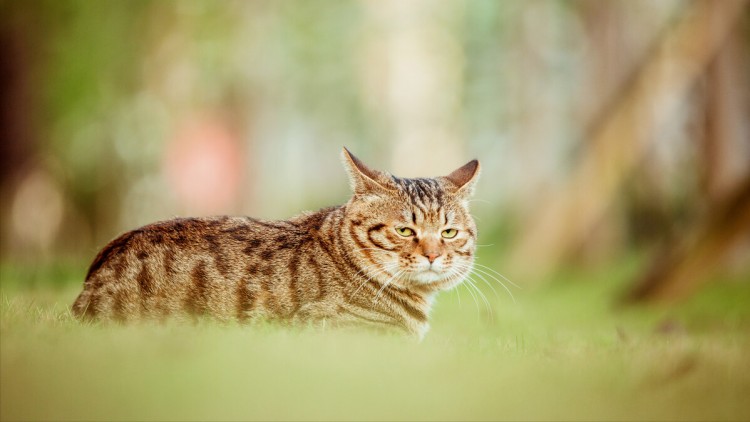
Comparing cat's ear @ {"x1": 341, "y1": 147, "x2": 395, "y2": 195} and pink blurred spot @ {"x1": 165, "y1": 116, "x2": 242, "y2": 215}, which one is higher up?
pink blurred spot @ {"x1": 165, "y1": 116, "x2": 242, "y2": 215}

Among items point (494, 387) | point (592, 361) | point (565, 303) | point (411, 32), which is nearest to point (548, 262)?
point (565, 303)

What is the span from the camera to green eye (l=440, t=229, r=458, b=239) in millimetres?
4730

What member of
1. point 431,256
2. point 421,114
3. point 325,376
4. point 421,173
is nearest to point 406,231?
point 431,256

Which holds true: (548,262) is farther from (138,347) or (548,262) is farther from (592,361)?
(138,347)

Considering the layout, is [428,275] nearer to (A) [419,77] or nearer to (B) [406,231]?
(B) [406,231]

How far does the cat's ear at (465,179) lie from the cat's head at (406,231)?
0.11 meters

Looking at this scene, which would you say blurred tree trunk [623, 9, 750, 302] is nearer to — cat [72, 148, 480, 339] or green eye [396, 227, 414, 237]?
cat [72, 148, 480, 339]

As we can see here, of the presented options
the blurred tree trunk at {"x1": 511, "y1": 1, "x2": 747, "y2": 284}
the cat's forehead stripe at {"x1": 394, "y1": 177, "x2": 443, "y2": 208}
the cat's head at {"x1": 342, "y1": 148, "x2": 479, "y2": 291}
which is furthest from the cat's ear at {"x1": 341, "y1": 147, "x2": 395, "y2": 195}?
the blurred tree trunk at {"x1": 511, "y1": 1, "x2": 747, "y2": 284}

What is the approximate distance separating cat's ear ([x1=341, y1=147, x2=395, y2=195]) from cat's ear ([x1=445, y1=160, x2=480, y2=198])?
52 cm

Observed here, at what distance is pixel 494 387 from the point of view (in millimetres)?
2961

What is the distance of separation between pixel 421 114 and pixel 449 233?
19823 millimetres

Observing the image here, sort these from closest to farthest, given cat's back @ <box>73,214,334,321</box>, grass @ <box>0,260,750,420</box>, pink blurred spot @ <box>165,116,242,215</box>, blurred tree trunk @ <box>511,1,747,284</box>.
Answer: grass @ <box>0,260,750,420</box> < cat's back @ <box>73,214,334,321</box> < blurred tree trunk @ <box>511,1,747,284</box> < pink blurred spot @ <box>165,116,242,215</box>

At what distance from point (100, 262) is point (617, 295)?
22.4 feet

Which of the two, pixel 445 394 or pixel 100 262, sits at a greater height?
pixel 100 262
